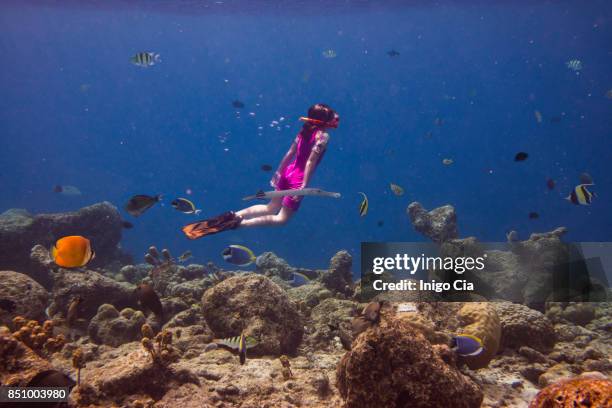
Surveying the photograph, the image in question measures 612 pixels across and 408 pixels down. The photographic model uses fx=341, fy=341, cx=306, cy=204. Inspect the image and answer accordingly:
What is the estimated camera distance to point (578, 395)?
2.54 meters

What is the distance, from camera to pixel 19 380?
3.32m

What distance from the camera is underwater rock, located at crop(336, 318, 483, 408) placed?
3207 mm

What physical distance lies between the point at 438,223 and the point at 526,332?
6.74 meters

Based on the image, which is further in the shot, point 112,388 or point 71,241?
point 71,241

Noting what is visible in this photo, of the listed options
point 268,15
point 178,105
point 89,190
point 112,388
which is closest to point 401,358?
point 112,388

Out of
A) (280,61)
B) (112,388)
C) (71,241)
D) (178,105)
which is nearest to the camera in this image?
(112,388)

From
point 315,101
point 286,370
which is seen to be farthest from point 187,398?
point 315,101

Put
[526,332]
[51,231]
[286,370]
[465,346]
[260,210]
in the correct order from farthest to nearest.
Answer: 1. [51,231]
2. [260,210]
3. [526,332]
4. [286,370]
5. [465,346]

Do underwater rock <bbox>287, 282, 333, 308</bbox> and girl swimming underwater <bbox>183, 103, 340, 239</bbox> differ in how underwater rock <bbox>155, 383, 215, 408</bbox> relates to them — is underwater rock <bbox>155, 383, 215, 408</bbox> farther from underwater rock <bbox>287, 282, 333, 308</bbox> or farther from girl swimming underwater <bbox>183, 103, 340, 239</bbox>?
underwater rock <bbox>287, 282, 333, 308</bbox>

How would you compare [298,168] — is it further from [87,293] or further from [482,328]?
[87,293]

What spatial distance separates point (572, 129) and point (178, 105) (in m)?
132

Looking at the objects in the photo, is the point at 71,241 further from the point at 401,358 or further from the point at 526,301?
the point at 526,301

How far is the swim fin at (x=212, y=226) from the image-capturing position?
262 inches

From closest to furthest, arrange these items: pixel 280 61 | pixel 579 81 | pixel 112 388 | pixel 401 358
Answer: pixel 401 358, pixel 112 388, pixel 579 81, pixel 280 61
